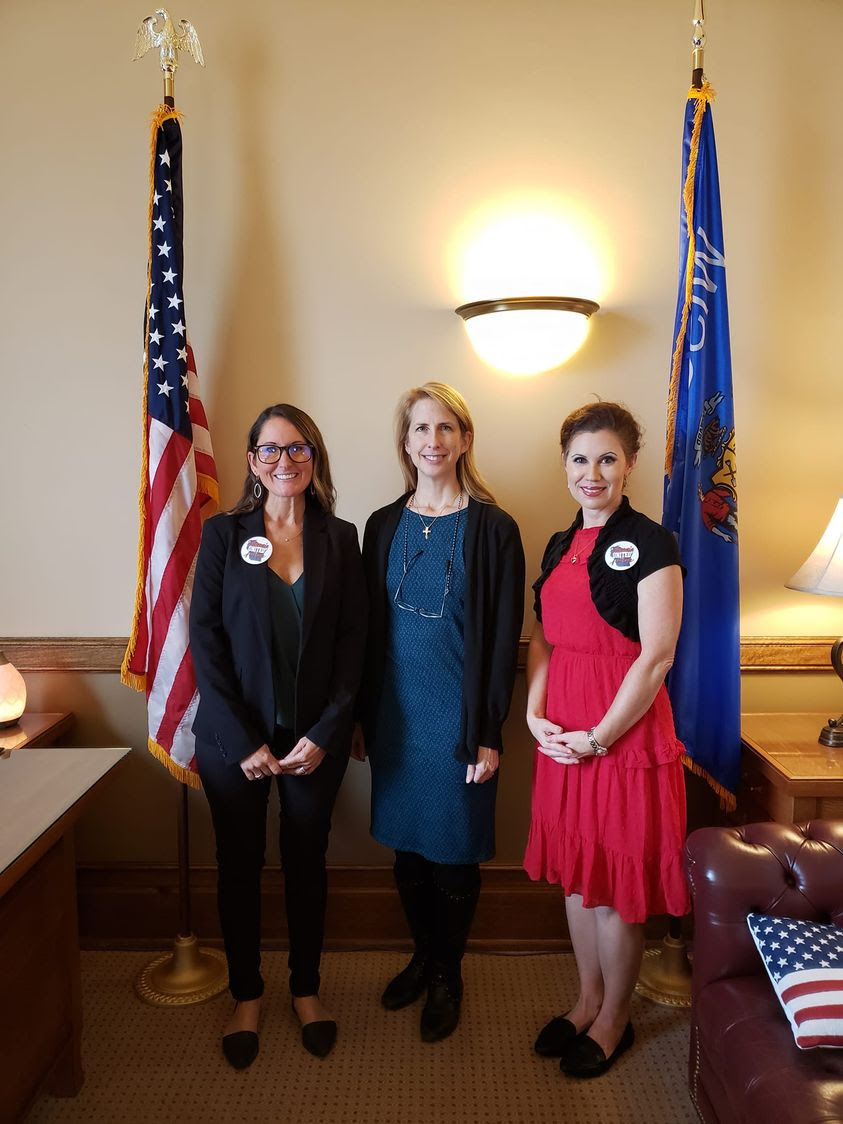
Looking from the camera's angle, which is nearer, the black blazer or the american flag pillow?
the american flag pillow

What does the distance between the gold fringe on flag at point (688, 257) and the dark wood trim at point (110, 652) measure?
0.66 meters

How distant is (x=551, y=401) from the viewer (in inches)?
98.3

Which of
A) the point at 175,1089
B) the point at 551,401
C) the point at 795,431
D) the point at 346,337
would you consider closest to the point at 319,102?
the point at 346,337

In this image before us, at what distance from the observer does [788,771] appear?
84.3 inches

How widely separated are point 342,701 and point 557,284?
1.33m

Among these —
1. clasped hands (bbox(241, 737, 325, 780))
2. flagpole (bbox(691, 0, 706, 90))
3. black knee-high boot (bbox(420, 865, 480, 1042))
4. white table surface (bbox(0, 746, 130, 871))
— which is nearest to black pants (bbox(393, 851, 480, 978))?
black knee-high boot (bbox(420, 865, 480, 1042))

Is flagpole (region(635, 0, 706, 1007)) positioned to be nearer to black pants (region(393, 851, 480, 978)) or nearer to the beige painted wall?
the beige painted wall

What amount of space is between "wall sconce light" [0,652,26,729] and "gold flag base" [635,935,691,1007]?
1.91 meters

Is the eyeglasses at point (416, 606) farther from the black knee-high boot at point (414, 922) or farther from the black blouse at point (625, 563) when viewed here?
the black knee-high boot at point (414, 922)

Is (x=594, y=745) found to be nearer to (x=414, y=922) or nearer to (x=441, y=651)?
(x=441, y=651)

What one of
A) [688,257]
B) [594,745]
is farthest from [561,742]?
[688,257]

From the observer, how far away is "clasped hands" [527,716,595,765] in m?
1.99

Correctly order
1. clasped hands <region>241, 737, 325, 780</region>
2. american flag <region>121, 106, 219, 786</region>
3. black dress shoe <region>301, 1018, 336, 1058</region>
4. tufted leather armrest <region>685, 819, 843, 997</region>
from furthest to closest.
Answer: american flag <region>121, 106, 219, 786</region> < black dress shoe <region>301, 1018, 336, 1058</region> < clasped hands <region>241, 737, 325, 780</region> < tufted leather armrest <region>685, 819, 843, 997</region>

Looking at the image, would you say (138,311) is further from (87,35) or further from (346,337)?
(87,35)
